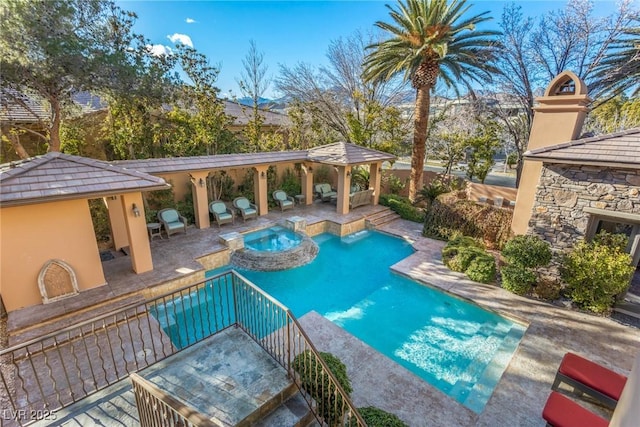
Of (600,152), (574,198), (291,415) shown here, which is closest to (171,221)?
(291,415)

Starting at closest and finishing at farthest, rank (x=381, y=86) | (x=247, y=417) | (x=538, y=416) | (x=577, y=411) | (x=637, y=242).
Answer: (x=247, y=417), (x=577, y=411), (x=538, y=416), (x=637, y=242), (x=381, y=86)

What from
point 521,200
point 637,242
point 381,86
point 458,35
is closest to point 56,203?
point 521,200

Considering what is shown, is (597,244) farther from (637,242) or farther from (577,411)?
(577,411)

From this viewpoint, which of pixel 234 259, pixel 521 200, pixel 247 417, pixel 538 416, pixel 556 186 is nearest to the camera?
pixel 247 417

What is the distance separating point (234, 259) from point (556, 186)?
11330 mm

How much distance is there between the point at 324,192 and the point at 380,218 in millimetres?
4294

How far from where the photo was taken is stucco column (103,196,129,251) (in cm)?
1113

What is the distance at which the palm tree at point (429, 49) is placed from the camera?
14.0 m

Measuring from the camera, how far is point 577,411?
14.4 ft

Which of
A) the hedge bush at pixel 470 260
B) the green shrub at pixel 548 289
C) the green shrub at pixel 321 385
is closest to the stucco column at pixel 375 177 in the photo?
the hedge bush at pixel 470 260

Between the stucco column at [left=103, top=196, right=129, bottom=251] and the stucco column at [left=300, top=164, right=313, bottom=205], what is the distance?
9336 millimetres

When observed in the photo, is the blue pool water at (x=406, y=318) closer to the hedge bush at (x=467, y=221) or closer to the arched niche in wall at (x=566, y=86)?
the hedge bush at (x=467, y=221)

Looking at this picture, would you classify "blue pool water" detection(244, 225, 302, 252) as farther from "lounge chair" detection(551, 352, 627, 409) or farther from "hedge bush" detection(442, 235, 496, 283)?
"lounge chair" detection(551, 352, 627, 409)

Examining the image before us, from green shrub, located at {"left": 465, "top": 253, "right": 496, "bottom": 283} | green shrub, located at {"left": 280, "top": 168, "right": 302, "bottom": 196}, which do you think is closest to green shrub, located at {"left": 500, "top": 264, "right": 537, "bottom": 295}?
green shrub, located at {"left": 465, "top": 253, "right": 496, "bottom": 283}
